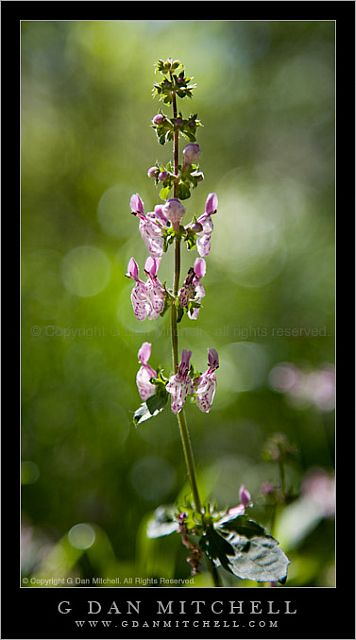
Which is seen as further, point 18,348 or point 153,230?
point 18,348

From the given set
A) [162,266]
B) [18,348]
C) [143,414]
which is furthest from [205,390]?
[162,266]

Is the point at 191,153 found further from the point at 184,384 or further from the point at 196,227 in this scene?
the point at 184,384

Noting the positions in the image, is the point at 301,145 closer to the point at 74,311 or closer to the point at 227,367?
the point at 227,367

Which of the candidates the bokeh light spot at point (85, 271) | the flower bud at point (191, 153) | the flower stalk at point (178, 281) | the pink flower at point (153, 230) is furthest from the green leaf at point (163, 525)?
the bokeh light spot at point (85, 271)

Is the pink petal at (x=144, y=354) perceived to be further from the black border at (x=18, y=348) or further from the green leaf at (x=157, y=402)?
the black border at (x=18, y=348)

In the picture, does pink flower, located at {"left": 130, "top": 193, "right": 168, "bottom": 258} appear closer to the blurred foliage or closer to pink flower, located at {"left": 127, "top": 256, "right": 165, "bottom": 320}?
pink flower, located at {"left": 127, "top": 256, "right": 165, "bottom": 320}

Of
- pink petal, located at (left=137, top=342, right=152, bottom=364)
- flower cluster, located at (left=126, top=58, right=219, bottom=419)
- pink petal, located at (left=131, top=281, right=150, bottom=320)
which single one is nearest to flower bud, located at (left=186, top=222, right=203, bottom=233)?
flower cluster, located at (left=126, top=58, right=219, bottom=419)
